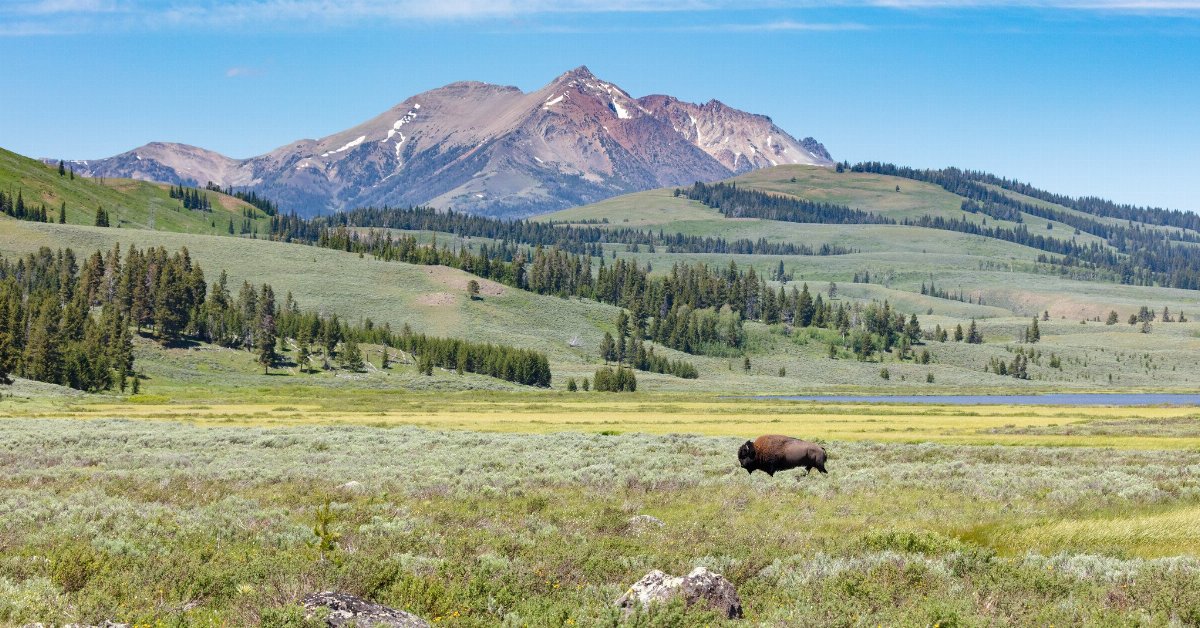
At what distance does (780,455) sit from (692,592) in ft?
55.4

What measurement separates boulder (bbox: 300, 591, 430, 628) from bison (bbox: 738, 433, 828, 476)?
18.8 meters

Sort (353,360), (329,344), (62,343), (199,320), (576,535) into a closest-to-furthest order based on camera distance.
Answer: (576,535), (62,343), (353,360), (329,344), (199,320)

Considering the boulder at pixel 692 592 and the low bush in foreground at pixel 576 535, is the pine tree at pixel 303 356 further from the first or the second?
the boulder at pixel 692 592

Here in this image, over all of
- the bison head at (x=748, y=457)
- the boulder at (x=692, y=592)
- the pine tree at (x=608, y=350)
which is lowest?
the pine tree at (x=608, y=350)

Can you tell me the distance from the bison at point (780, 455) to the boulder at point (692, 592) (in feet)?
53.3

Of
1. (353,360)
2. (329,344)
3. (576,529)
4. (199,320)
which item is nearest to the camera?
(576,529)

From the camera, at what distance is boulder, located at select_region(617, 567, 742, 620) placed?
13.3 m

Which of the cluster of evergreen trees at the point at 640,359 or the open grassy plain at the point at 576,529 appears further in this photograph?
the cluster of evergreen trees at the point at 640,359

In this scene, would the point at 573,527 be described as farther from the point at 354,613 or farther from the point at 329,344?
the point at 329,344

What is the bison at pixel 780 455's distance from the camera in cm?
2984

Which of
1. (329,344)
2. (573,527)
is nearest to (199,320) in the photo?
(329,344)

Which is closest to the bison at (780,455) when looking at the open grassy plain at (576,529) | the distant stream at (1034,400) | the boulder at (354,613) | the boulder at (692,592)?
the open grassy plain at (576,529)

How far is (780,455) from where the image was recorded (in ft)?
97.6

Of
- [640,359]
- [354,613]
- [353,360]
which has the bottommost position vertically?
[353,360]
